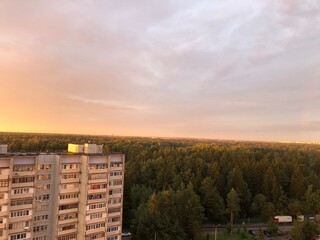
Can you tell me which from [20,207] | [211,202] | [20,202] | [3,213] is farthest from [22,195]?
[211,202]

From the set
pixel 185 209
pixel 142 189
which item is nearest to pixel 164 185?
pixel 142 189

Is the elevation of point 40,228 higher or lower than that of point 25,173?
lower

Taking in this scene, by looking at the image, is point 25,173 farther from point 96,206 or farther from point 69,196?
point 96,206

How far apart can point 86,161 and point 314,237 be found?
45060mm

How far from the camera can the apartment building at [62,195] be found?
42469mm

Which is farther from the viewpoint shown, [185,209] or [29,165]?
[185,209]

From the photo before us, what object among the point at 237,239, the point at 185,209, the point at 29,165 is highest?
the point at 29,165

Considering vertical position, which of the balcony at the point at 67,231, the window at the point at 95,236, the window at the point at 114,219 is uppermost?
the window at the point at 114,219

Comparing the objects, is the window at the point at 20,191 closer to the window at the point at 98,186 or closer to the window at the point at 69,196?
the window at the point at 69,196

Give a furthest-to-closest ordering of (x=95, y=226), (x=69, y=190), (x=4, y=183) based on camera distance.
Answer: (x=95, y=226)
(x=69, y=190)
(x=4, y=183)

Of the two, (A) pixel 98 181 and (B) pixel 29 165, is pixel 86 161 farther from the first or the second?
(B) pixel 29 165

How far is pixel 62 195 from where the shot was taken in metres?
47.5

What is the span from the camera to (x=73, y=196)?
49000 millimetres

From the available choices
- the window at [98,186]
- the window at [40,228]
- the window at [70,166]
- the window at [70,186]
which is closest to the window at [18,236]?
the window at [40,228]
